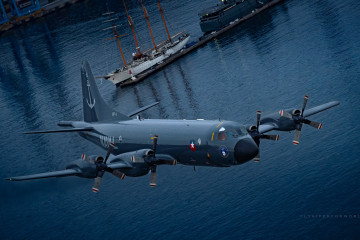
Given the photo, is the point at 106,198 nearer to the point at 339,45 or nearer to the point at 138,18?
the point at 339,45

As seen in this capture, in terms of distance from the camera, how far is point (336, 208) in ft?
208

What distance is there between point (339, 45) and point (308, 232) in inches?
2518

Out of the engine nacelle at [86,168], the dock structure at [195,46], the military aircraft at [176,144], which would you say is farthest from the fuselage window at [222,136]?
the dock structure at [195,46]

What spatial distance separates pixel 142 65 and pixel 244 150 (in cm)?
7849

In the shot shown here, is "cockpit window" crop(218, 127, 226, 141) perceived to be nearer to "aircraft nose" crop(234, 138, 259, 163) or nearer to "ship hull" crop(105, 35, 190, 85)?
"aircraft nose" crop(234, 138, 259, 163)

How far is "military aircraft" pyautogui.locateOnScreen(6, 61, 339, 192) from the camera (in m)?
56.3

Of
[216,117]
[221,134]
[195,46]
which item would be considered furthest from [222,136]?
[195,46]

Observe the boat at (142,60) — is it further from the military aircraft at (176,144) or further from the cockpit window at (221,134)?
the cockpit window at (221,134)

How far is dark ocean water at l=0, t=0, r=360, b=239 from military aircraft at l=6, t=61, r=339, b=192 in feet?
29.9

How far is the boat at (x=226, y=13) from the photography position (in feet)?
486

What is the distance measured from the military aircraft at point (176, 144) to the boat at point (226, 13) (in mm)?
83307

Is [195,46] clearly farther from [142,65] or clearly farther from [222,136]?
[222,136]

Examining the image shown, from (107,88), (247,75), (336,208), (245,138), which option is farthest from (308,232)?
(107,88)

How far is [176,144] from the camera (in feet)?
198
